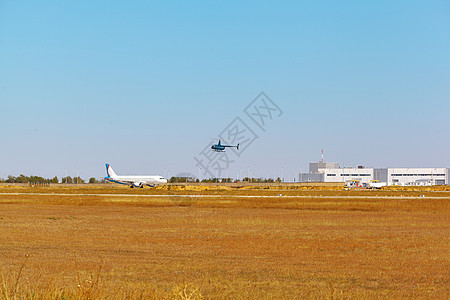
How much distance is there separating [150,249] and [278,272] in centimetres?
739

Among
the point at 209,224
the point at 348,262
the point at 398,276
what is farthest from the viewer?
the point at 209,224

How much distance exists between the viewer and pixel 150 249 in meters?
23.1

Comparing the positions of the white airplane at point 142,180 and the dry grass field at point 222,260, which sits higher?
the white airplane at point 142,180

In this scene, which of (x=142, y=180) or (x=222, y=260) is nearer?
(x=222, y=260)

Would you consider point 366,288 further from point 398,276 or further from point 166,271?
point 166,271

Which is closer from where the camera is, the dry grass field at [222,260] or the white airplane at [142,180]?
the dry grass field at [222,260]

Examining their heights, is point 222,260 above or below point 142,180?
below

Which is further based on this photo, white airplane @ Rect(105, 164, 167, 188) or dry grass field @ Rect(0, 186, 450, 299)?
white airplane @ Rect(105, 164, 167, 188)

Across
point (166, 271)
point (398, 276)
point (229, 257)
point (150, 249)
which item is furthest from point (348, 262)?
point (150, 249)

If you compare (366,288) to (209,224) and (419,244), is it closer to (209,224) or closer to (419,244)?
(419,244)

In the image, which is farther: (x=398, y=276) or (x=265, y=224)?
(x=265, y=224)

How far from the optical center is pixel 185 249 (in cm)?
2316

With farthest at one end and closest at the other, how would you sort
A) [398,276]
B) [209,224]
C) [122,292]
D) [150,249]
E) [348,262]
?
[209,224]
[150,249]
[348,262]
[398,276]
[122,292]

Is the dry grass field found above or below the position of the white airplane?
below
